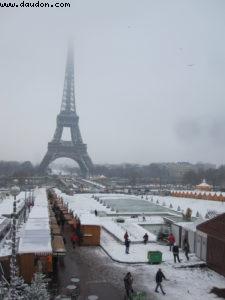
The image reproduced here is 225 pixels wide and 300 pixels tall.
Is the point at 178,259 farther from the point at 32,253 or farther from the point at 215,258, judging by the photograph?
the point at 32,253

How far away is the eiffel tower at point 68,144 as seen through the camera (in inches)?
5037

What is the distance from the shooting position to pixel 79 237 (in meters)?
24.1

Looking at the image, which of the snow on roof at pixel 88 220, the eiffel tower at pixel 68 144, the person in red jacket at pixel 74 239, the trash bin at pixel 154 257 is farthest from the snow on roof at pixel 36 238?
the eiffel tower at pixel 68 144

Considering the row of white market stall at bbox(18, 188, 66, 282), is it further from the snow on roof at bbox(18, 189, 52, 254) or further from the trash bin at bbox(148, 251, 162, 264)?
the trash bin at bbox(148, 251, 162, 264)

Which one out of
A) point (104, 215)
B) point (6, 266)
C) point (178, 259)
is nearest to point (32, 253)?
point (6, 266)

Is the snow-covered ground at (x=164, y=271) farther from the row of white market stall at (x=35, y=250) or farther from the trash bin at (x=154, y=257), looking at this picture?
the row of white market stall at (x=35, y=250)

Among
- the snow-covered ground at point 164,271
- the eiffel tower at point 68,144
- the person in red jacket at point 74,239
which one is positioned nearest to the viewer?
the snow-covered ground at point 164,271

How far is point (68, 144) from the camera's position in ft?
433

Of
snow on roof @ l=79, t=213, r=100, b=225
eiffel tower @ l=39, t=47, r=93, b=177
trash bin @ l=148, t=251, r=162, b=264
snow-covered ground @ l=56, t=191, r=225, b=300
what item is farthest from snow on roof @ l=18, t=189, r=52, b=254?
eiffel tower @ l=39, t=47, r=93, b=177

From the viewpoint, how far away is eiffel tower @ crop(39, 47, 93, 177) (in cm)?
12794

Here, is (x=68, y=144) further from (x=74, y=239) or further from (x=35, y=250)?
(x=35, y=250)

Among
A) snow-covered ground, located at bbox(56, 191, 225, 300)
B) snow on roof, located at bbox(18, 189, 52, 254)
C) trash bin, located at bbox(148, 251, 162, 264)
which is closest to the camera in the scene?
snow-covered ground, located at bbox(56, 191, 225, 300)

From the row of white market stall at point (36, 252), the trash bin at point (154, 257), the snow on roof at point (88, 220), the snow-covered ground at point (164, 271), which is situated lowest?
the snow-covered ground at point (164, 271)

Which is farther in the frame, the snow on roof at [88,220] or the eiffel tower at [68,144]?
the eiffel tower at [68,144]
